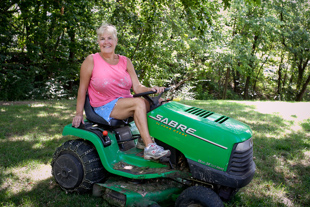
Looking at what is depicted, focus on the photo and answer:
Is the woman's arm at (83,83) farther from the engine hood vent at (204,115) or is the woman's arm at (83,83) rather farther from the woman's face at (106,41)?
the engine hood vent at (204,115)

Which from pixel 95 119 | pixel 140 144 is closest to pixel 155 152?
pixel 140 144

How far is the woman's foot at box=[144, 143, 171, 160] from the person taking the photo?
2.76 meters

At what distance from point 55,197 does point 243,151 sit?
7.15 feet

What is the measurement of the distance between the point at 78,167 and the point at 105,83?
40.9 inches

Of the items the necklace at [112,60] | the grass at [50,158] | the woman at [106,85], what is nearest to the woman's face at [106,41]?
the woman at [106,85]

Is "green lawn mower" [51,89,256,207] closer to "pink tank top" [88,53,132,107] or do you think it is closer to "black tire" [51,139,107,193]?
"black tire" [51,139,107,193]

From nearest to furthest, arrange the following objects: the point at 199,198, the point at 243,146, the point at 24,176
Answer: the point at 199,198
the point at 243,146
the point at 24,176

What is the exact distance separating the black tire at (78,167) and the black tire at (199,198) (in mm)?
1069

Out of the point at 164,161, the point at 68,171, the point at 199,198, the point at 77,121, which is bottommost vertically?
the point at 68,171

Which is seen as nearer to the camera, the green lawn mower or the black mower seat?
the green lawn mower

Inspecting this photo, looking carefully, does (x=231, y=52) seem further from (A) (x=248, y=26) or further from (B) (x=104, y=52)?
(B) (x=104, y=52)

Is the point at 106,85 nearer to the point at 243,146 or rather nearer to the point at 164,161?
the point at 164,161

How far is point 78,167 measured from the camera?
309cm

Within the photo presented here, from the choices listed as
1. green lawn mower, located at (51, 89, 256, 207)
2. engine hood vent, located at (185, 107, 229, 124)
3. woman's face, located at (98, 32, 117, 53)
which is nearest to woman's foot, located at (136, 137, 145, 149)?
green lawn mower, located at (51, 89, 256, 207)
